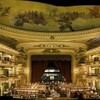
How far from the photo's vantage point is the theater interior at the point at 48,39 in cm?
1669

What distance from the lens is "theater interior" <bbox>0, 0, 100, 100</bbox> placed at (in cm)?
1669

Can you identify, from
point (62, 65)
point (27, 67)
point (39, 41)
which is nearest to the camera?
point (39, 41)

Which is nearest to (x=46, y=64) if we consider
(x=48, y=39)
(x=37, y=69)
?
(x=37, y=69)

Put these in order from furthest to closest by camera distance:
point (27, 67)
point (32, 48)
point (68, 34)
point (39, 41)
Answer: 1. point (27, 67)
2. point (32, 48)
3. point (39, 41)
4. point (68, 34)

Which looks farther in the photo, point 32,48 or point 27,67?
point 27,67

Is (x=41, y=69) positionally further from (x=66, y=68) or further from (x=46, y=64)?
(x=66, y=68)

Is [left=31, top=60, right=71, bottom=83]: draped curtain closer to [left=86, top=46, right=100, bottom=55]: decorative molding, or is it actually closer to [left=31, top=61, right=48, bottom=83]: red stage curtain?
[left=31, top=61, right=48, bottom=83]: red stage curtain

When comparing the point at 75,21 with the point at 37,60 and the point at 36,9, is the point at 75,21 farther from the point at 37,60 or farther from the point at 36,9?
the point at 37,60

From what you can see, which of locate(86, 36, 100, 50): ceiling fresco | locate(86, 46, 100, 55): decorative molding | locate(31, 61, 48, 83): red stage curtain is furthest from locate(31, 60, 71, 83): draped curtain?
locate(86, 36, 100, 50): ceiling fresco

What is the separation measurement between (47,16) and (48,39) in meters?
2.20

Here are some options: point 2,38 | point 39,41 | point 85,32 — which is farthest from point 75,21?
point 2,38

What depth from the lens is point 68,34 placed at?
18578 millimetres

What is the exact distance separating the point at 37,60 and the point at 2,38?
28.1 ft

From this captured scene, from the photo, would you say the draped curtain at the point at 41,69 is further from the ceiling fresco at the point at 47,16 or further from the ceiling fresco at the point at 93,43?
the ceiling fresco at the point at 47,16
